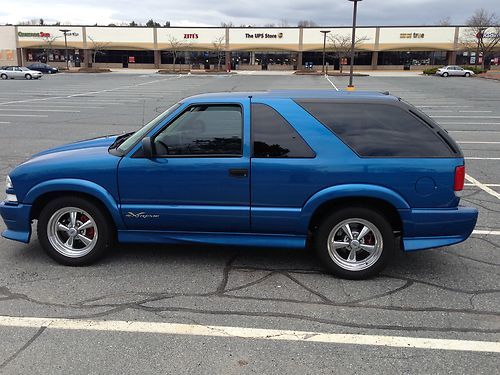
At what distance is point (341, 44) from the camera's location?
68.9m

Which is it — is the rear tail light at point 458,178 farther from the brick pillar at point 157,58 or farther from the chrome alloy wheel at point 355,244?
the brick pillar at point 157,58

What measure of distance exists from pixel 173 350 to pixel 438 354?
1.77 m

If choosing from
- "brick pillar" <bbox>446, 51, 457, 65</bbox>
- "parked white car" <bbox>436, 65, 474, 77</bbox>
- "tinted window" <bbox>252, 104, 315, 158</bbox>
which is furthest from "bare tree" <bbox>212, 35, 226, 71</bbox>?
"tinted window" <bbox>252, 104, 315, 158</bbox>

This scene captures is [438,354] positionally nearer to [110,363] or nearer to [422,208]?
[422,208]

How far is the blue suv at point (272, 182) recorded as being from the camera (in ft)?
13.1

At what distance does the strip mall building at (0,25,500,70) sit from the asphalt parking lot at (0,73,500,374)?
2744 inches

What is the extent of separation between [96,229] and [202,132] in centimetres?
136

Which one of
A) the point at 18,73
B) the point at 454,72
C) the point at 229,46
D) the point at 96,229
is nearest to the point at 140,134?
the point at 96,229

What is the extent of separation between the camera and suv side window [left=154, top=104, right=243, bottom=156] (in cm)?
419

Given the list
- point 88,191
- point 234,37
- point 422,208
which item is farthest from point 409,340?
point 234,37

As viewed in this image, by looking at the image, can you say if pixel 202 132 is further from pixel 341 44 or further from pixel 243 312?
pixel 341 44

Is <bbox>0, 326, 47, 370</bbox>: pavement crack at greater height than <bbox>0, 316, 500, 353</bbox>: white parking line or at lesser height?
lesser

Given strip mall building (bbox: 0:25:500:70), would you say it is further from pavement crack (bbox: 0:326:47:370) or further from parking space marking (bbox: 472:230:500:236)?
pavement crack (bbox: 0:326:47:370)

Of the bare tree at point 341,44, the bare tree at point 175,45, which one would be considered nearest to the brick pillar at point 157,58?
the bare tree at point 175,45
